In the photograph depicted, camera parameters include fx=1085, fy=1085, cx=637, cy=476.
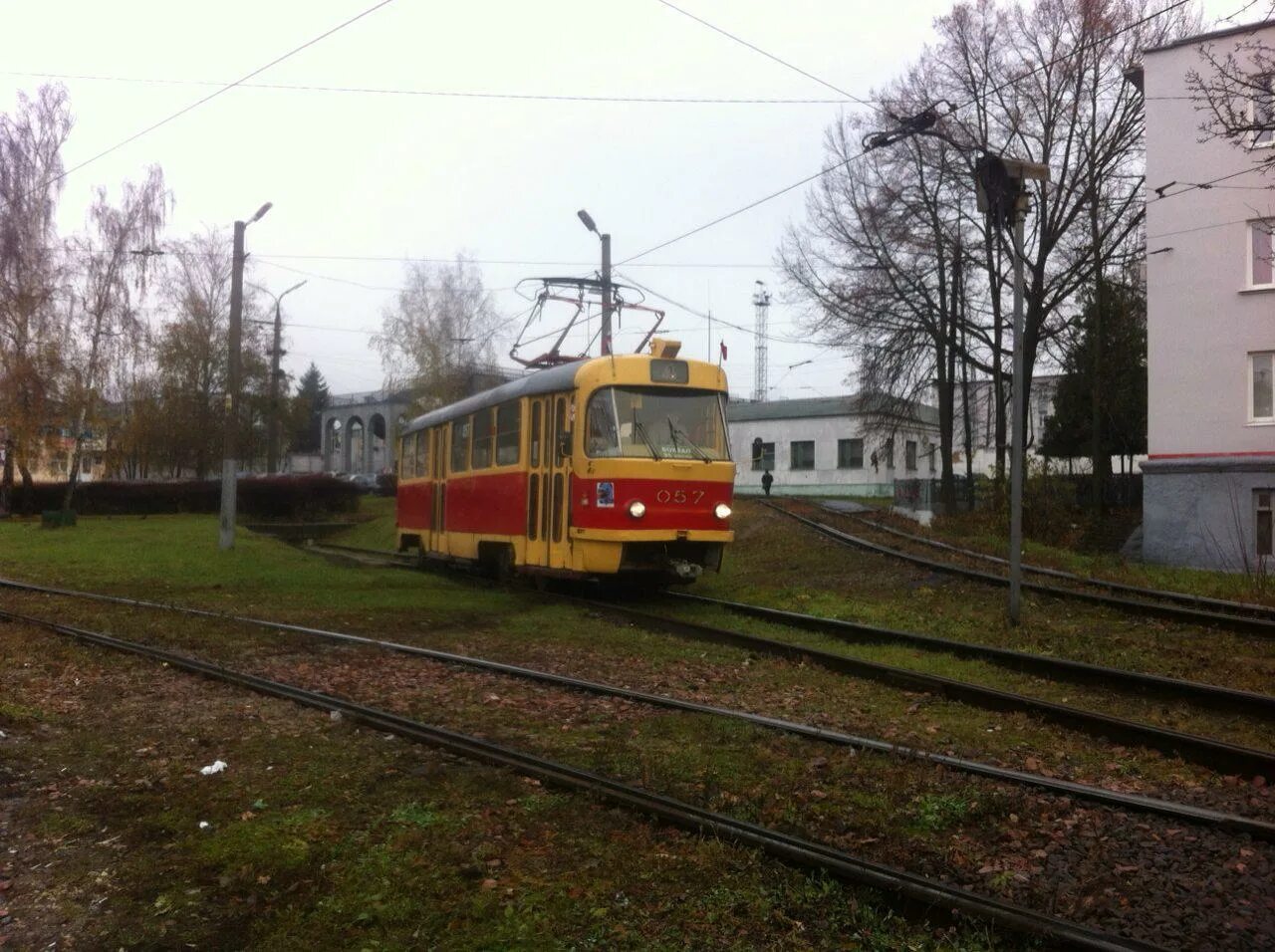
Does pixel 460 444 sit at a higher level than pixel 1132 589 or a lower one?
higher

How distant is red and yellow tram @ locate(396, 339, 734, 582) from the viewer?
43.3 feet

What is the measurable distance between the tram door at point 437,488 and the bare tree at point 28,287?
23.2 m

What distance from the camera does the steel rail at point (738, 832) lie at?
12.9 ft

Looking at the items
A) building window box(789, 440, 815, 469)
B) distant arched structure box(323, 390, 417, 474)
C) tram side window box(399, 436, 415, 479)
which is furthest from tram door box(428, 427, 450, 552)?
distant arched structure box(323, 390, 417, 474)

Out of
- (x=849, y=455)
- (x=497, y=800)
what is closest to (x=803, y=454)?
(x=849, y=455)

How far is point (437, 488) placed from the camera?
63.3 ft

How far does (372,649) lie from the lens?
10.4 metres

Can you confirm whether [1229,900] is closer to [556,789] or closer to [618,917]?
[618,917]

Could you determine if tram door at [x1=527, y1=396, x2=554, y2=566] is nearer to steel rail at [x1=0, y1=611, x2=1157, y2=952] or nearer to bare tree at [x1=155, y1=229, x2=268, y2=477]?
steel rail at [x1=0, y1=611, x2=1157, y2=952]

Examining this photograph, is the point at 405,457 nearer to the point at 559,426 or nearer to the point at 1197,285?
the point at 559,426

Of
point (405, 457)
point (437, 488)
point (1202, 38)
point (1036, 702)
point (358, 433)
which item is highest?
point (1202, 38)

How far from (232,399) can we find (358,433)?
193 feet

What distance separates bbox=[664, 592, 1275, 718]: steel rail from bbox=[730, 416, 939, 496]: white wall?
38.5 meters

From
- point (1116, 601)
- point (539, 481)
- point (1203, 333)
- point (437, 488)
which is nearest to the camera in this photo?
point (1116, 601)
